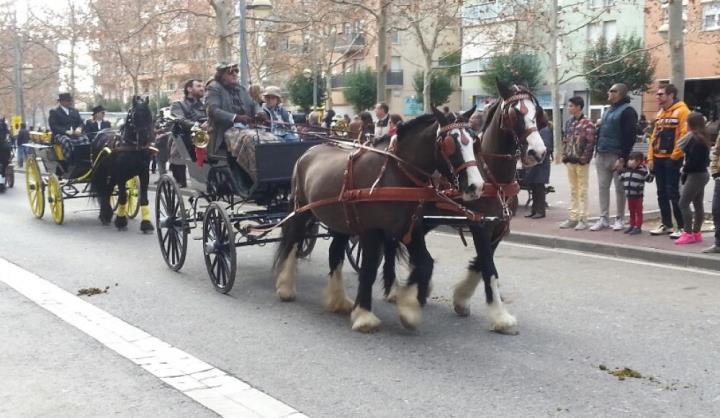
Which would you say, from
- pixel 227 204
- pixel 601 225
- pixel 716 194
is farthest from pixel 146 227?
pixel 716 194

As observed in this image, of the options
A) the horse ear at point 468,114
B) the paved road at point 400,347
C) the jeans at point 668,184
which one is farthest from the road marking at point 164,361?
the jeans at point 668,184

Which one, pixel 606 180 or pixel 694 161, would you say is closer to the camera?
pixel 694 161

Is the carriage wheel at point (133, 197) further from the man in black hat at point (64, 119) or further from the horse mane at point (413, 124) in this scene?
the horse mane at point (413, 124)

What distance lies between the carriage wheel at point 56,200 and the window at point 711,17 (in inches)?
1144

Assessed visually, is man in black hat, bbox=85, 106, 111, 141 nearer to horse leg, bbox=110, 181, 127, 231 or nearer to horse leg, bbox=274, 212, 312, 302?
horse leg, bbox=110, 181, 127, 231

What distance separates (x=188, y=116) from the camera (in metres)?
10.1

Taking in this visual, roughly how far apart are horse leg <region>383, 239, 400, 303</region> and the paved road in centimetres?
21

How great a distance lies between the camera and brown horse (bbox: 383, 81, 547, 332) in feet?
21.5

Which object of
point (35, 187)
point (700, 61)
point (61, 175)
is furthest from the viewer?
point (700, 61)

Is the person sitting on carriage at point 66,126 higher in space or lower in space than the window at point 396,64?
lower

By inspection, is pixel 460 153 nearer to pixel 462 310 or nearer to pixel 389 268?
pixel 389 268

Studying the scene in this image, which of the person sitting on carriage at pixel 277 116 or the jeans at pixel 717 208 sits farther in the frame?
the jeans at pixel 717 208

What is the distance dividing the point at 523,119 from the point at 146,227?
7.50 metres

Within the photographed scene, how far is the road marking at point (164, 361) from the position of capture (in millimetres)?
5012
